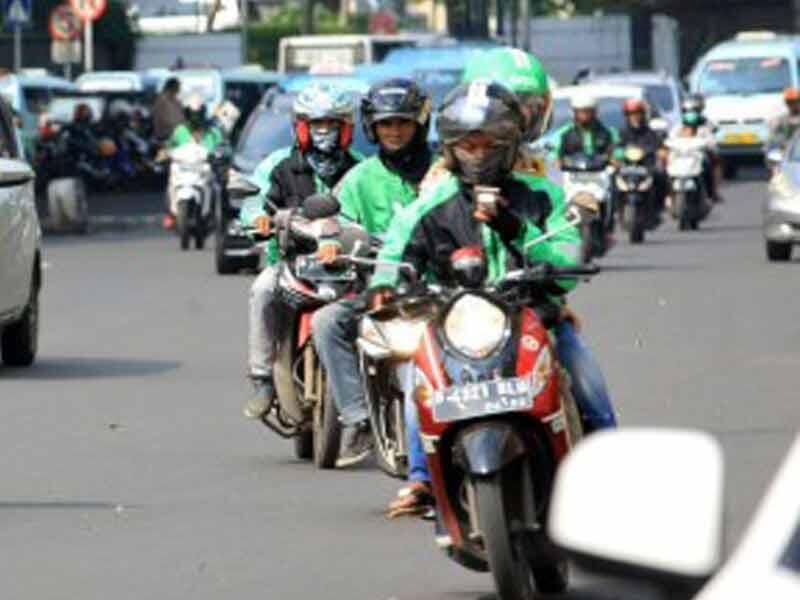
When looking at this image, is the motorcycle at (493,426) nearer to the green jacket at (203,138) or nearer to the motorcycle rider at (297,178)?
the motorcycle rider at (297,178)

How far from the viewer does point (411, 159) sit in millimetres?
11680

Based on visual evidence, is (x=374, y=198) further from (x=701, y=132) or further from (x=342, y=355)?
(x=701, y=132)

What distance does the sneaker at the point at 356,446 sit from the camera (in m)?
11.6

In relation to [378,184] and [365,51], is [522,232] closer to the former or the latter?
[378,184]

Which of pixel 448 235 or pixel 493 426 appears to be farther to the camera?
pixel 448 235

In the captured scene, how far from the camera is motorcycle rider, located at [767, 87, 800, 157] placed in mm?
41094

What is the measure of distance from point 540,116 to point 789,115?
106 ft

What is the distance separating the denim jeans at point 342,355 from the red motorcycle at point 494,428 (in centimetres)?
279

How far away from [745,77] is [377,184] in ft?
132

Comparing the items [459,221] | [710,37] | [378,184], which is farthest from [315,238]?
[710,37]

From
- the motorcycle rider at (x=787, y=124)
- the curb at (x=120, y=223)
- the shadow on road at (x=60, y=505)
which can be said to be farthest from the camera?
the motorcycle rider at (x=787, y=124)

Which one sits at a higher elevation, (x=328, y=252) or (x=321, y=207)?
(x=321, y=207)

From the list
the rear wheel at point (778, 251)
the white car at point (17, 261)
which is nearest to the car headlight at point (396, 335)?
the white car at point (17, 261)

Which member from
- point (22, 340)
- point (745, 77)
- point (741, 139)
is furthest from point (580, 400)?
point (745, 77)
